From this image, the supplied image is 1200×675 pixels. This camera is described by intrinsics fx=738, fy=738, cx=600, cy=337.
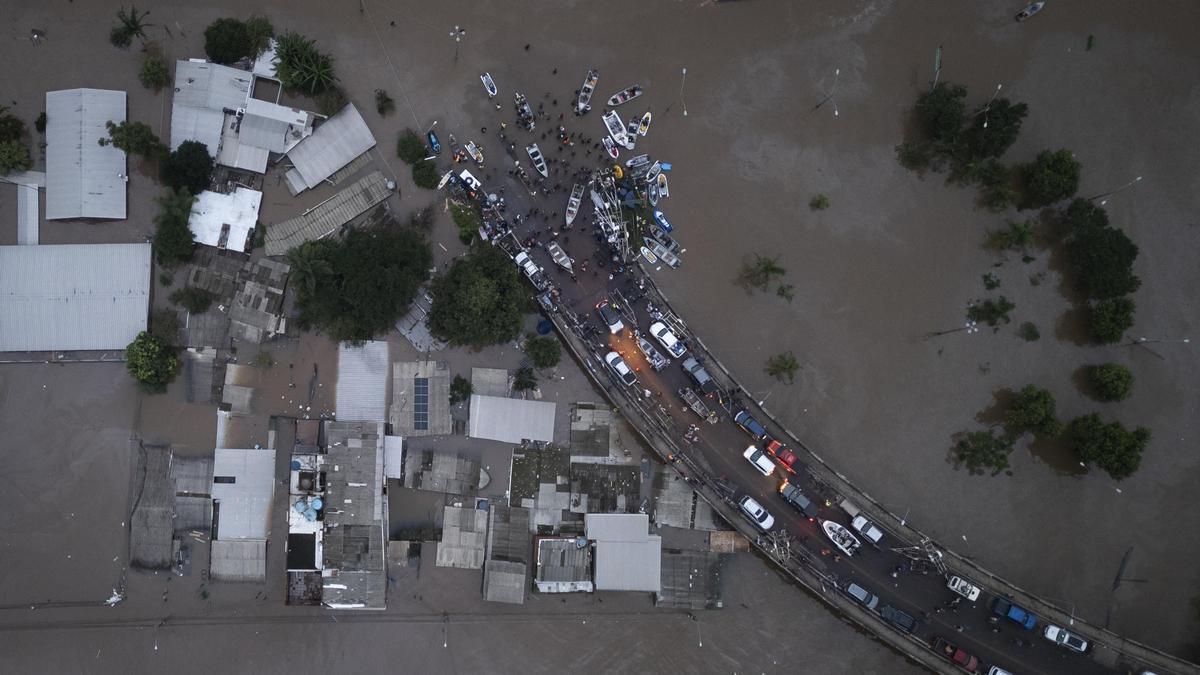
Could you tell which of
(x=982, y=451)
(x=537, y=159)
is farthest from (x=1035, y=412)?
(x=537, y=159)

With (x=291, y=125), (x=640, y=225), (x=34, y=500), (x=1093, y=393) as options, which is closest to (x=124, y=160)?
(x=291, y=125)

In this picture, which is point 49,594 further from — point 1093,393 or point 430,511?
point 1093,393

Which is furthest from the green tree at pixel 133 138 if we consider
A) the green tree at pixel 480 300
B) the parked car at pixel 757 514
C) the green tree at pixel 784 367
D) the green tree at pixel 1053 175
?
the green tree at pixel 1053 175

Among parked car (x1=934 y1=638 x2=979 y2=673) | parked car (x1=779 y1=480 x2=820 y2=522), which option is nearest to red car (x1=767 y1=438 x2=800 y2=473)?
parked car (x1=779 y1=480 x2=820 y2=522)

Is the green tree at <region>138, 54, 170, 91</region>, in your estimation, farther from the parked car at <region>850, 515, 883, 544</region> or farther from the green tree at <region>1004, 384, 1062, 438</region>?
the green tree at <region>1004, 384, 1062, 438</region>

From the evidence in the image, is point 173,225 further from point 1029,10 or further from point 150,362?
point 1029,10

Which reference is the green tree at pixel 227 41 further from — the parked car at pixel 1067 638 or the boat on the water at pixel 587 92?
the parked car at pixel 1067 638
